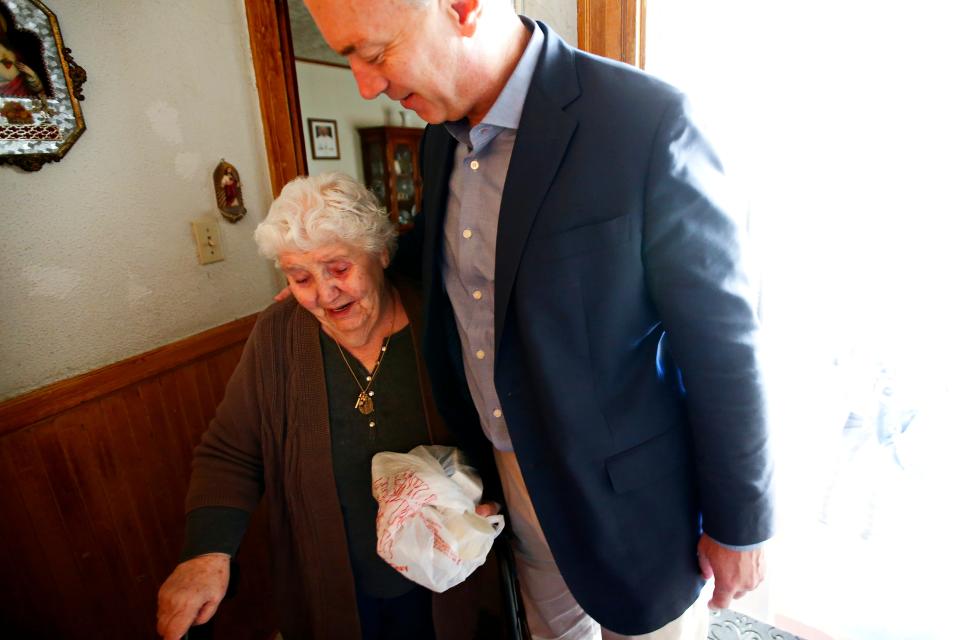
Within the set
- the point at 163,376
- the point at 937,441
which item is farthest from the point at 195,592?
the point at 937,441

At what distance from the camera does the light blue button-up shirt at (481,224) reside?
0.82 m

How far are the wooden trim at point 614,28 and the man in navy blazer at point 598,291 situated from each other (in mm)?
504

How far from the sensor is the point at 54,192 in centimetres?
121

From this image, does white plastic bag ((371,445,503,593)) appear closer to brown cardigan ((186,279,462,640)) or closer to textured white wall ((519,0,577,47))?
brown cardigan ((186,279,462,640))

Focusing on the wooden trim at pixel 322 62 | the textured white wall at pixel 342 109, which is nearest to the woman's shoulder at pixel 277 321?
the textured white wall at pixel 342 109

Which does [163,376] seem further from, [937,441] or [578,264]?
[937,441]

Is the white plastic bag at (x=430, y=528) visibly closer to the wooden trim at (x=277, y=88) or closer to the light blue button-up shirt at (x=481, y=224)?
the light blue button-up shirt at (x=481, y=224)

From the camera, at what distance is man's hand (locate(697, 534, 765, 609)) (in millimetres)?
876

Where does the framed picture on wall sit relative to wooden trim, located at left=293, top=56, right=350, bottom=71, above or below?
below

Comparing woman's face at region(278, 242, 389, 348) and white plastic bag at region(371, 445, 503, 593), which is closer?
white plastic bag at region(371, 445, 503, 593)

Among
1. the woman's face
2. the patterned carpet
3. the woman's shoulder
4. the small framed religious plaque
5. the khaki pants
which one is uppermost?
the small framed religious plaque

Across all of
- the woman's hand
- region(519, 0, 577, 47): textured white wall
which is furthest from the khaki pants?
region(519, 0, 577, 47): textured white wall

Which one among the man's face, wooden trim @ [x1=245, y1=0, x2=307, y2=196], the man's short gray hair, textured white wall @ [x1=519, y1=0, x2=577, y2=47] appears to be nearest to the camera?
the man's face

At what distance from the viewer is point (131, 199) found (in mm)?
1365
